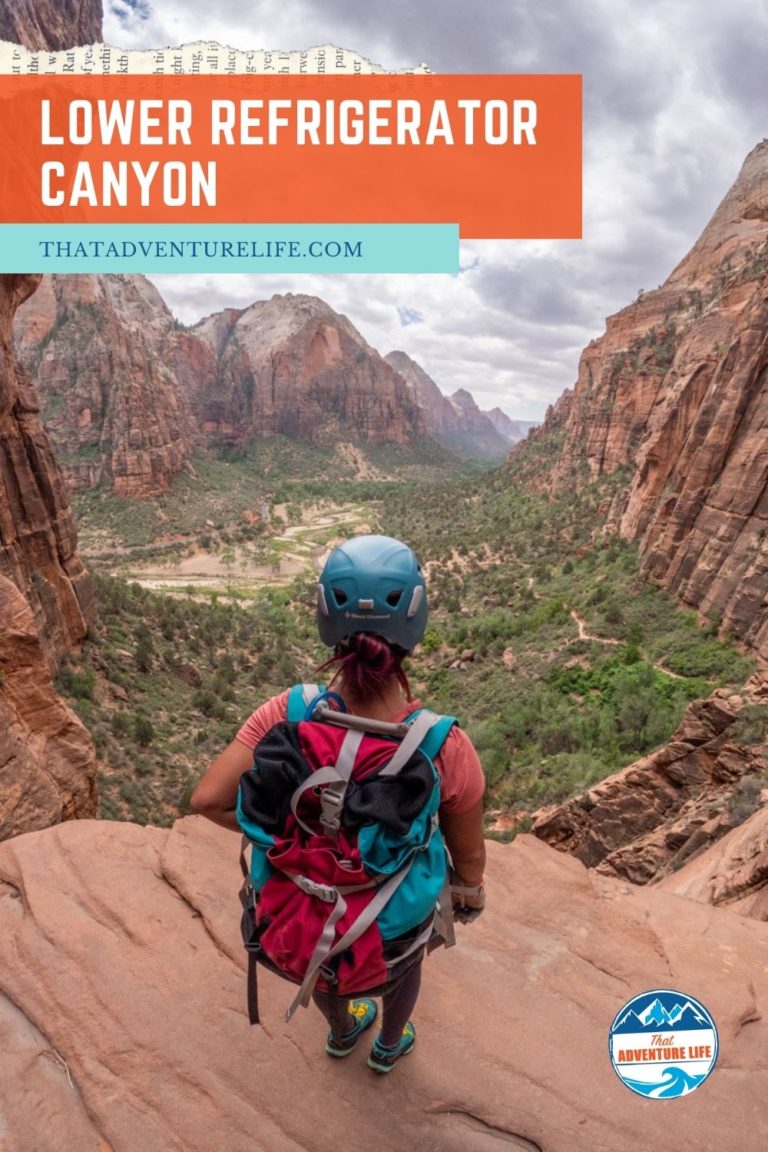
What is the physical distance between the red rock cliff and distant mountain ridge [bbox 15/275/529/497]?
59711 mm

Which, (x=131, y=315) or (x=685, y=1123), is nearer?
(x=685, y=1123)

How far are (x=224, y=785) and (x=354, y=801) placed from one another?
0.67 metres

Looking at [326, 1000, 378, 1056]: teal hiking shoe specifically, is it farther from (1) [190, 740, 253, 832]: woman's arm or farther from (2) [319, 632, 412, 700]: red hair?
(2) [319, 632, 412, 700]: red hair

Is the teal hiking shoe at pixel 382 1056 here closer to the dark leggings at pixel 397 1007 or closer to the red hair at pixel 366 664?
the dark leggings at pixel 397 1007

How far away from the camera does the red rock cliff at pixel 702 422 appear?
1952cm

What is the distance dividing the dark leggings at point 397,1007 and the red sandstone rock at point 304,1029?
27 cm

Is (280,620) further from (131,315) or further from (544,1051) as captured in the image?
(131,315)

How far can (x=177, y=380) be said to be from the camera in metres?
139

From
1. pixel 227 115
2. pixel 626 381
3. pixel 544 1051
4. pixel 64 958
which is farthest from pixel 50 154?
pixel 626 381

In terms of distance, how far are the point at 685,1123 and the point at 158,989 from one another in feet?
8.69

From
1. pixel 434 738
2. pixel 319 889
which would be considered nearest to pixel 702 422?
pixel 434 738

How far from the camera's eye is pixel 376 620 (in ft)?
7.33

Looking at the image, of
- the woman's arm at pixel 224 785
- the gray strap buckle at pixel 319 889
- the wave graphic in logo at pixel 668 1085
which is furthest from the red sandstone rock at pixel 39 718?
the wave graphic in logo at pixel 668 1085

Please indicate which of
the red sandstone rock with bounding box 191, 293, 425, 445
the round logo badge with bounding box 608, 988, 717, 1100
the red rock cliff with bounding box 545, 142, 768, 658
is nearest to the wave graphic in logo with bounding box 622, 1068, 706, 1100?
the round logo badge with bounding box 608, 988, 717, 1100
